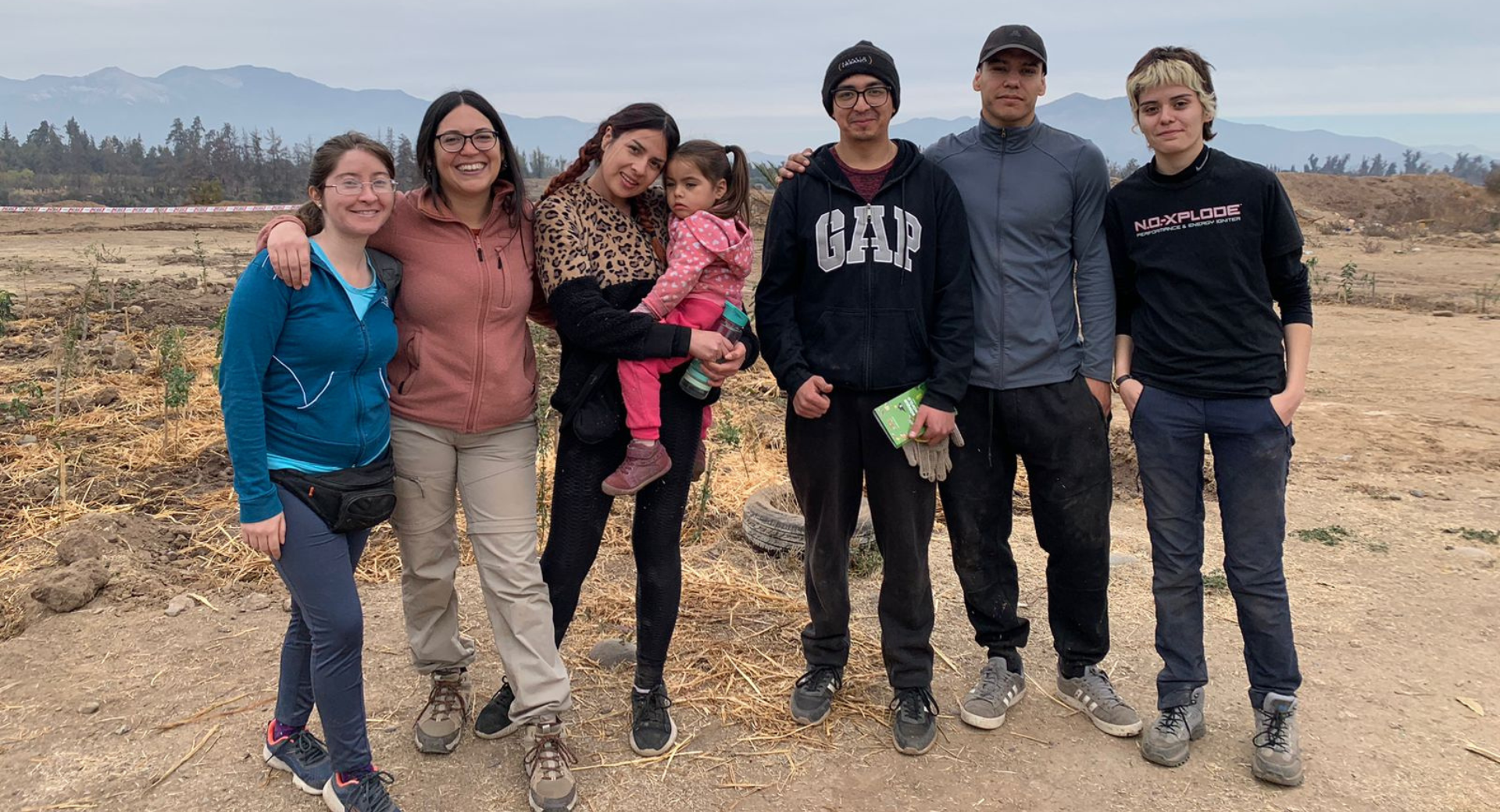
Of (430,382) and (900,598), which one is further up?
(430,382)

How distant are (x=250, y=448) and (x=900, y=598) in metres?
2.12

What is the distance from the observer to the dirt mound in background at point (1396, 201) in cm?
3100

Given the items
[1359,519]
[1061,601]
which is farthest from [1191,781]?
[1359,519]

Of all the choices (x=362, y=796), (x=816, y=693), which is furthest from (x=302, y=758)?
(x=816, y=693)

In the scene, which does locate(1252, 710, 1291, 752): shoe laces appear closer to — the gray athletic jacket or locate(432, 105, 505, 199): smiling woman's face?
the gray athletic jacket

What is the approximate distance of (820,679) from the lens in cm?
359

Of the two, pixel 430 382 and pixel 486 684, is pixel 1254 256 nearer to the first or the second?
pixel 430 382

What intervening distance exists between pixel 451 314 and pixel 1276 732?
3034 mm

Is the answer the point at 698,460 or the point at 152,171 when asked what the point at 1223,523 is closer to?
the point at 698,460

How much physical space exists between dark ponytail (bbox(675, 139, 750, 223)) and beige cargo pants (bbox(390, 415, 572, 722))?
961mm

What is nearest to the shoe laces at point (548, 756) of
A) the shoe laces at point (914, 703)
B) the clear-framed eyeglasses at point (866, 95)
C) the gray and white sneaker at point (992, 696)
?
the shoe laces at point (914, 703)

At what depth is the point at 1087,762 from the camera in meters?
3.31

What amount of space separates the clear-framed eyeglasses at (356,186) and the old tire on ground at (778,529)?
3050 millimetres

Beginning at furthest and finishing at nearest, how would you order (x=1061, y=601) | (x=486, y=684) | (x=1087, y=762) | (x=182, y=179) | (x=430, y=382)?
1. (x=182, y=179)
2. (x=486, y=684)
3. (x=1061, y=601)
4. (x=1087, y=762)
5. (x=430, y=382)
